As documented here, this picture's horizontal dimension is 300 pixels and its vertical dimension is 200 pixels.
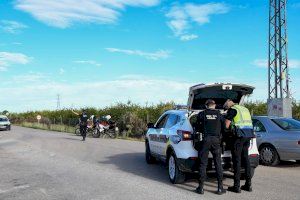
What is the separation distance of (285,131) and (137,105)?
968 inches

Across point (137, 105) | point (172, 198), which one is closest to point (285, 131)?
point (172, 198)

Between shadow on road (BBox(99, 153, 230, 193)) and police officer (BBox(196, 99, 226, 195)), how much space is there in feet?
1.53

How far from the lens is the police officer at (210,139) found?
350 inches

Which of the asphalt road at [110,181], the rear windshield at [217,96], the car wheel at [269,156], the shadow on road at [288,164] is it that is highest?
the rear windshield at [217,96]

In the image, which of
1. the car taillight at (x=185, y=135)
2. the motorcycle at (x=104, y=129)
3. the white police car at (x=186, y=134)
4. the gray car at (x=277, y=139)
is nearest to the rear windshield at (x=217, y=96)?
the white police car at (x=186, y=134)

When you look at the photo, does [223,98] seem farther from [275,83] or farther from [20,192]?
[275,83]

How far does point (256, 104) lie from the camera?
26.9 meters

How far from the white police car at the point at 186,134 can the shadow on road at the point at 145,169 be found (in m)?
0.40

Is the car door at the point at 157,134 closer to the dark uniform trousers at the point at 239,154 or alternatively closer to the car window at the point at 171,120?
the car window at the point at 171,120

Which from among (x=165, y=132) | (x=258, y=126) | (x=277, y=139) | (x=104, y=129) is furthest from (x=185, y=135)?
A: (x=104, y=129)

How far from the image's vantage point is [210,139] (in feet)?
29.1

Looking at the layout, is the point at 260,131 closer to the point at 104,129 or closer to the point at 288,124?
the point at 288,124

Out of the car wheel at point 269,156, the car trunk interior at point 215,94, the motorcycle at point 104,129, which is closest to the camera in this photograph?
the car trunk interior at point 215,94

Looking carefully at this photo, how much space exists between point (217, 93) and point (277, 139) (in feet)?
9.79
